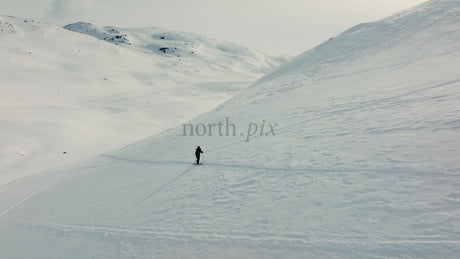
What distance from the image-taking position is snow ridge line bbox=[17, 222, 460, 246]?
7129 millimetres

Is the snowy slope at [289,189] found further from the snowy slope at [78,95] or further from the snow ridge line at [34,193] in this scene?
the snowy slope at [78,95]

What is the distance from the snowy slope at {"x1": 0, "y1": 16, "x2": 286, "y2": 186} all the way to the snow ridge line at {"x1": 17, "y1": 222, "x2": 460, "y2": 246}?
17366 mm

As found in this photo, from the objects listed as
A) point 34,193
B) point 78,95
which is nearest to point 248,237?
point 34,193

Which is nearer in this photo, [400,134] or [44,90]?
[400,134]

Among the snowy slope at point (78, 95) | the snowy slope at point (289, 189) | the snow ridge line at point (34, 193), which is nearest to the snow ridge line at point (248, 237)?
the snowy slope at point (289, 189)

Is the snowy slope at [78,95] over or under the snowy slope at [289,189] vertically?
→ over

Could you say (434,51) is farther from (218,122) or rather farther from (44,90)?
(44,90)

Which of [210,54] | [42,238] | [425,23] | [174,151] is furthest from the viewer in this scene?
[210,54]

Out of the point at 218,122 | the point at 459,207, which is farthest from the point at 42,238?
the point at 218,122

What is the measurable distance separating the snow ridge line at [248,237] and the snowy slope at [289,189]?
4 cm

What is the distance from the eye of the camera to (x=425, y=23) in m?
32.2

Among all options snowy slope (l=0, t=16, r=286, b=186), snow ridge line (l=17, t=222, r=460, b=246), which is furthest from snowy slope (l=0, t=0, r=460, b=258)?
snowy slope (l=0, t=16, r=286, b=186)

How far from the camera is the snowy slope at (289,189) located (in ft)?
25.9

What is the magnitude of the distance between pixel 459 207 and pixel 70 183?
17.6 m
